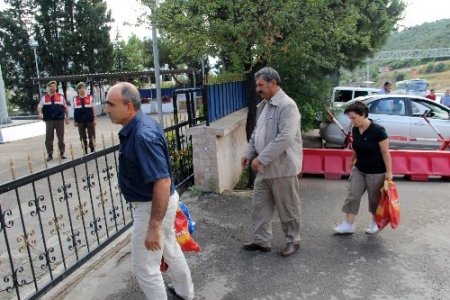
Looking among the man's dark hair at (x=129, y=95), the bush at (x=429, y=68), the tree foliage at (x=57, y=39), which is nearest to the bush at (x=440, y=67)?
the bush at (x=429, y=68)

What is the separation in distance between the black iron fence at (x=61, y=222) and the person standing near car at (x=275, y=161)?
1.46m

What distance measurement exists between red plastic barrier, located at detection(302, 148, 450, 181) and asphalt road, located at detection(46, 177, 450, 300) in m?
2.42

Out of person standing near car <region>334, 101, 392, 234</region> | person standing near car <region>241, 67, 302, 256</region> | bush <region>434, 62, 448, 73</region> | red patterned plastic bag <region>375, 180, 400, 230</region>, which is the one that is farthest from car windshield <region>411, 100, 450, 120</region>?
bush <region>434, 62, 448, 73</region>

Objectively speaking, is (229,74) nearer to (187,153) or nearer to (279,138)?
(187,153)

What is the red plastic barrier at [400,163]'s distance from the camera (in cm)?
768

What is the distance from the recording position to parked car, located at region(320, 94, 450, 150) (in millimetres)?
9641

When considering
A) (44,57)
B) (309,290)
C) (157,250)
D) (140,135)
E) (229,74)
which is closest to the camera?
(140,135)

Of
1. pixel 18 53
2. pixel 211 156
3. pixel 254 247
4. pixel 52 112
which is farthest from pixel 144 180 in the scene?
pixel 18 53

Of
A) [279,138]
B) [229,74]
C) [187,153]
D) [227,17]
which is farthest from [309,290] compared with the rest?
[229,74]

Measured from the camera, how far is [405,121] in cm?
979

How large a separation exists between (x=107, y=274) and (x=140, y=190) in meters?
1.49

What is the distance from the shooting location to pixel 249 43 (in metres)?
5.72

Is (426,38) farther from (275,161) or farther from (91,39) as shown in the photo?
(275,161)

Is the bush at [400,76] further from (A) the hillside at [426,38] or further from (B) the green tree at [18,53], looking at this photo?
(B) the green tree at [18,53]
